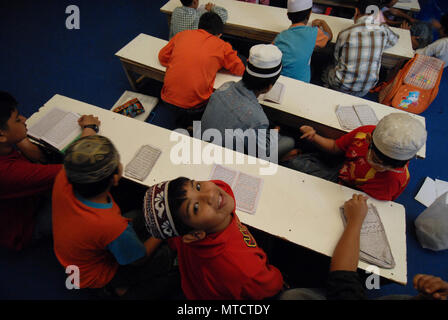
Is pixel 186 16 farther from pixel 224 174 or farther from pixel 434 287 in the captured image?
pixel 434 287

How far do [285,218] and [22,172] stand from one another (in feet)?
5.23

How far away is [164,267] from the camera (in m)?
1.55

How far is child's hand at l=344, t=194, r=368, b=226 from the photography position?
4.37 ft

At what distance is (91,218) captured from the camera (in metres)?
→ 1.07

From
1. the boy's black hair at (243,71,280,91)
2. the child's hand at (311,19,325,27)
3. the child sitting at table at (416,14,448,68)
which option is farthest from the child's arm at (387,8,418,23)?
the boy's black hair at (243,71,280,91)

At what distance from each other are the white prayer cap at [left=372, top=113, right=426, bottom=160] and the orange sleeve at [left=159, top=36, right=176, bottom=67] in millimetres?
1874

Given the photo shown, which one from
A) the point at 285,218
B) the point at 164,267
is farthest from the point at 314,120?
the point at 164,267

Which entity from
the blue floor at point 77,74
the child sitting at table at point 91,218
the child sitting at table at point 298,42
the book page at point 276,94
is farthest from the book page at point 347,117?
the child sitting at table at point 91,218

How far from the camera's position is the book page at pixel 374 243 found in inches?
49.6

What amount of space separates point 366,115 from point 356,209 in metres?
0.99

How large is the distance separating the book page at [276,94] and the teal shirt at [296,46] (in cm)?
34

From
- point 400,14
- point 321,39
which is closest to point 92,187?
point 321,39

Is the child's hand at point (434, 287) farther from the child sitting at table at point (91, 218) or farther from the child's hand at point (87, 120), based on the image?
the child's hand at point (87, 120)

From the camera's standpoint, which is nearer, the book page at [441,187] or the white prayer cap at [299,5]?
the white prayer cap at [299,5]
